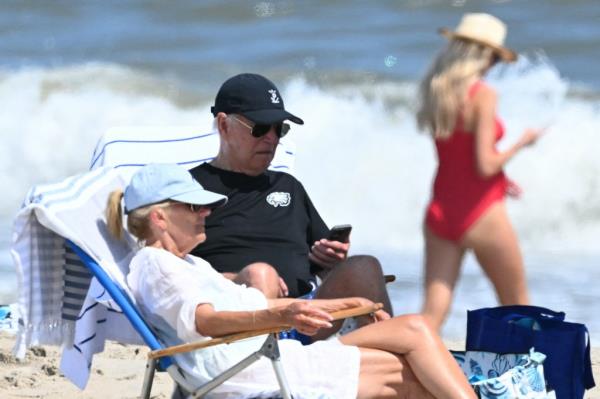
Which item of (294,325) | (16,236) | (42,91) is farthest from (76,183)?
(42,91)

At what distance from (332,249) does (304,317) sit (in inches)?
35.7

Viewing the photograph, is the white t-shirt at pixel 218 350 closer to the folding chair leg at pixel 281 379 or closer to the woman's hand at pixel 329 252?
the folding chair leg at pixel 281 379

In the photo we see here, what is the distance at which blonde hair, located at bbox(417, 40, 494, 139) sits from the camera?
3891 mm

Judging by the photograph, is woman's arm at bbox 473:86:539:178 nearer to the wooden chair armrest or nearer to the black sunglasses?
the wooden chair armrest

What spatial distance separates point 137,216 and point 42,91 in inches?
325

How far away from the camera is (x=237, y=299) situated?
396cm

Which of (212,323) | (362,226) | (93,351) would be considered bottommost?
(362,226)

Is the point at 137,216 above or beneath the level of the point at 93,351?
above

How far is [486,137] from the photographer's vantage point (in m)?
3.86

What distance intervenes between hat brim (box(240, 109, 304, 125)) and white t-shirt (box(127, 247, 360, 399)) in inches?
30.3

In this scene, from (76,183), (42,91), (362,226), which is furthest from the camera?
(42,91)

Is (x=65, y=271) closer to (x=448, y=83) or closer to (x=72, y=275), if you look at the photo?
(x=72, y=275)

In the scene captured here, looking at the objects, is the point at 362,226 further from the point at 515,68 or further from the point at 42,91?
the point at 42,91

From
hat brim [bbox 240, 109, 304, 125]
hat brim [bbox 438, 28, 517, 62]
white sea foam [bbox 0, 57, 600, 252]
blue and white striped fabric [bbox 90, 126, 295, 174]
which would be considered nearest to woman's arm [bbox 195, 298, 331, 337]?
hat brim [bbox 438, 28, 517, 62]
